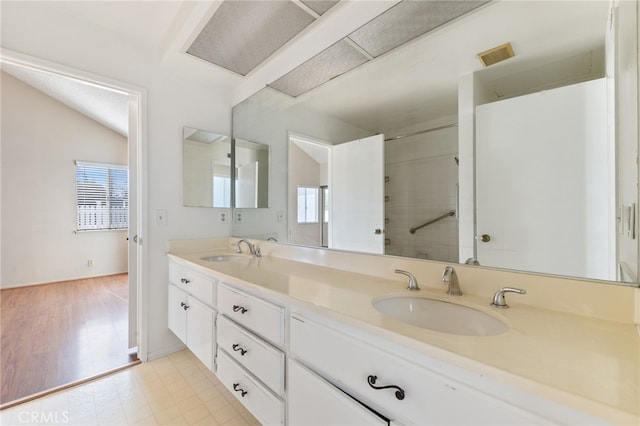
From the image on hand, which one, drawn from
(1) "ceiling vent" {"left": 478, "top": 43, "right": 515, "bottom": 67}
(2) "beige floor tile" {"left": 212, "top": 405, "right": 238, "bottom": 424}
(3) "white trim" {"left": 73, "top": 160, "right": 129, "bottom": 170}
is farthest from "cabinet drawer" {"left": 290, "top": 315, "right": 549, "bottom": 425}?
(3) "white trim" {"left": 73, "top": 160, "right": 129, "bottom": 170}

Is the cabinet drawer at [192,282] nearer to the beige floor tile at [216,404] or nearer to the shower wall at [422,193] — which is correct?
the beige floor tile at [216,404]

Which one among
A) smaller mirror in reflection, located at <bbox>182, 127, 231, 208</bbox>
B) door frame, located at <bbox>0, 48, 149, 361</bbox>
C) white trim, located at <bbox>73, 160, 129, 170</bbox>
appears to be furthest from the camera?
white trim, located at <bbox>73, 160, 129, 170</bbox>

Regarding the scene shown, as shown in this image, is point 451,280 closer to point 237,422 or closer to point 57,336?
point 237,422

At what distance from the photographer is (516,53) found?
1013 mm

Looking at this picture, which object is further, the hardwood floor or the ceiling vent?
the hardwood floor

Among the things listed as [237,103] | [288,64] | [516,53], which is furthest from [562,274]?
[237,103]

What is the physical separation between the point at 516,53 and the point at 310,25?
113cm

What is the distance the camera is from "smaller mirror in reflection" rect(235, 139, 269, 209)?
7.41 ft

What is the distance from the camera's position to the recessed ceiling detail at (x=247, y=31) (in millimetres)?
1465

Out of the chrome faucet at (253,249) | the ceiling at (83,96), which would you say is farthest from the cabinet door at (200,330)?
the ceiling at (83,96)

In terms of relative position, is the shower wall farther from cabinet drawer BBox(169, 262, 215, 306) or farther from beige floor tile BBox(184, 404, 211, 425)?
beige floor tile BBox(184, 404, 211, 425)

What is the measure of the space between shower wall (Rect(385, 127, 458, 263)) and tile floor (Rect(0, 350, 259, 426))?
1.31 metres

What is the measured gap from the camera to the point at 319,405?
0.88m

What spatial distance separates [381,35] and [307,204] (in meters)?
1.07
